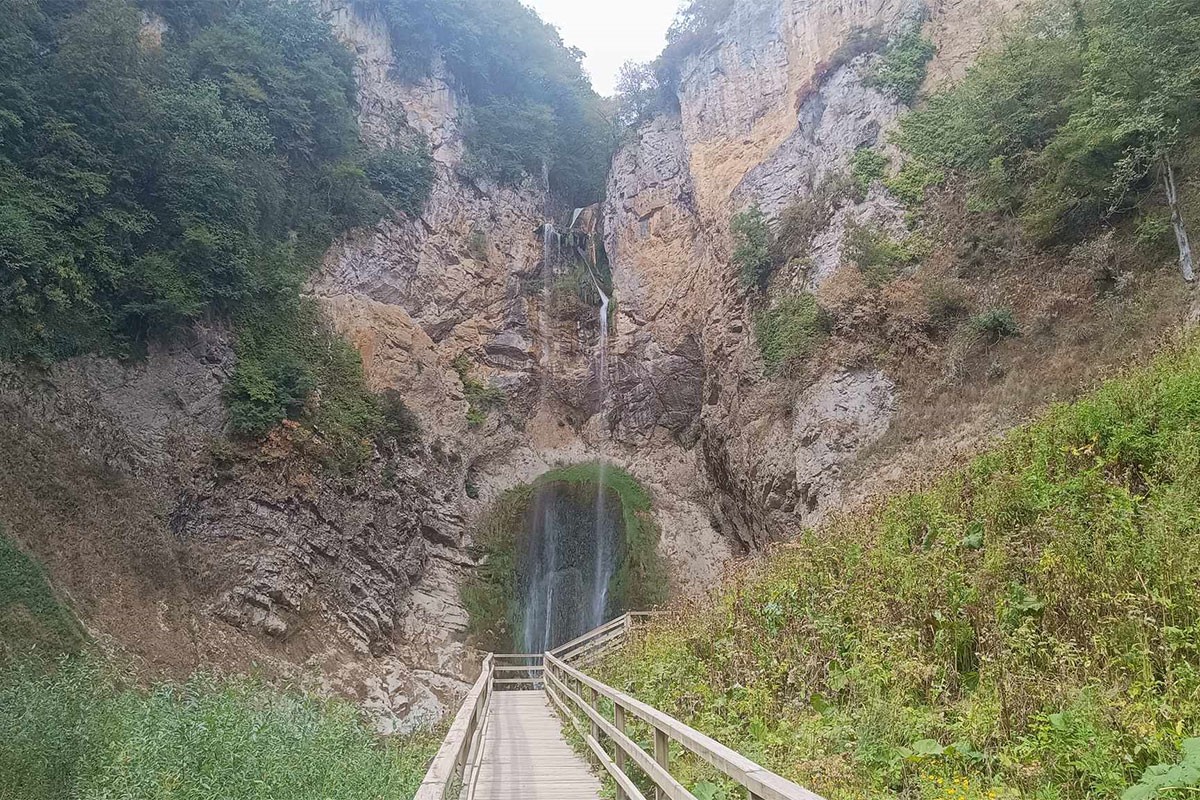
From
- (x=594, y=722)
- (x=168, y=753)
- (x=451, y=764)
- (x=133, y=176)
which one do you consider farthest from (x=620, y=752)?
(x=133, y=176)

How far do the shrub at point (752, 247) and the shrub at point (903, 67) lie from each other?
492cm

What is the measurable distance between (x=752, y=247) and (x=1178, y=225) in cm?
1159

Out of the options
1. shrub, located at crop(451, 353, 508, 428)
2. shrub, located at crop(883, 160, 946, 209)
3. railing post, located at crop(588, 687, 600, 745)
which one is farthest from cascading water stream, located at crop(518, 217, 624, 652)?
shrub, located at crop(883, 160, 946, 209)

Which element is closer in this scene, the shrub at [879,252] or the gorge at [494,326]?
the gorge at [494,326]

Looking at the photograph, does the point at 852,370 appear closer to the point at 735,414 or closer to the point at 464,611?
the point at 735,414

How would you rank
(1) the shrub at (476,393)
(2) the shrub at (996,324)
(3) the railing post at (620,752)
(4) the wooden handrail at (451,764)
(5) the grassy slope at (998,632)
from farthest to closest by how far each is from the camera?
(1) the shrub at (476,393), (2) the shrub at (996,324), (3) the railing post at (620,752), (5) the grassy slope at (998,632), (4) the wooden handrail at (451,764)

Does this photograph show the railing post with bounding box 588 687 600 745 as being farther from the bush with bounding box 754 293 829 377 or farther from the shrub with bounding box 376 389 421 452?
the shrub with bounding box 376 389 421 452

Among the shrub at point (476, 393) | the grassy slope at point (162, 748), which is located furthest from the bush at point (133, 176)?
the grassy slope at point (162, 748)

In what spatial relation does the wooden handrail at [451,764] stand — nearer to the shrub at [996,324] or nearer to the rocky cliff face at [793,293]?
the rocky cliff face at [793,293]

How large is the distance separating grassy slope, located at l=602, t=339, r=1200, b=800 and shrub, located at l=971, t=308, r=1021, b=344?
5.10 metres

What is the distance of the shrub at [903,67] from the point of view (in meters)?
19.5

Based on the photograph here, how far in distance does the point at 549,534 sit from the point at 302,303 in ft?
35.2

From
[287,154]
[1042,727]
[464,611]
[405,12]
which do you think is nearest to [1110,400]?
[1042,727]

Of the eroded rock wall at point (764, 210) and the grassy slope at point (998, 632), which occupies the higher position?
the eroded rock wall at point (764, 210)
